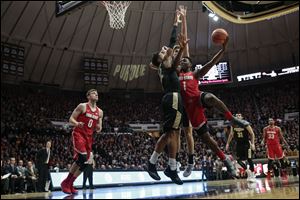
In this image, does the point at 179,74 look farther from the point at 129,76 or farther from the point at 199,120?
the point at 129,76

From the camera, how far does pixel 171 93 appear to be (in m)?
6.23

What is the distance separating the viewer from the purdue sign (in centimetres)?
3005

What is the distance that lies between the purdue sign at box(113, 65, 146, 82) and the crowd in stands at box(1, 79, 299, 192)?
Result: 2514 mm

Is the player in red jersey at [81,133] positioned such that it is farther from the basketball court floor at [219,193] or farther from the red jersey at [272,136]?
the red jersey at [272,136]

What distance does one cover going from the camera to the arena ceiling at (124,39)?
2453cm

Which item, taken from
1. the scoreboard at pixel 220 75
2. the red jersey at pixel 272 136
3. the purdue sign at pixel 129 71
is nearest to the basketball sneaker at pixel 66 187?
the red jersey at pixel 272 136

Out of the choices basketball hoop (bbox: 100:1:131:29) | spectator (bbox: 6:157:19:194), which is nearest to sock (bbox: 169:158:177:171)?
spectator (bbox: 6:157:19:194)

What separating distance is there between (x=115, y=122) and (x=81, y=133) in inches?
883

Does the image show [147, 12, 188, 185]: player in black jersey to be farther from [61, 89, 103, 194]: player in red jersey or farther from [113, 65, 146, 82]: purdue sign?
[113, 65, 146, 82]: purdue sign

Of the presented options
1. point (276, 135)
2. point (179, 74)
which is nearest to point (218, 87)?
point (276, 135)

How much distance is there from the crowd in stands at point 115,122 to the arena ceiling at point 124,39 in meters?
1.61

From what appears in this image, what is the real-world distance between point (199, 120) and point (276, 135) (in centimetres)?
608

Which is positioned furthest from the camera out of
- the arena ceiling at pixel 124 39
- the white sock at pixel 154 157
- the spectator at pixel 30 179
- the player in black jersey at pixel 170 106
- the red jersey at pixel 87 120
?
the arena ceiling at pixel 124 39

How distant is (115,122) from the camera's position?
29422 mm
